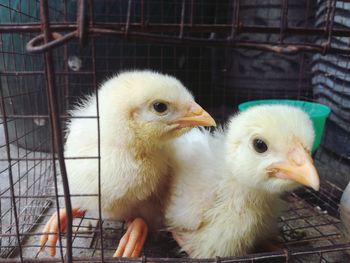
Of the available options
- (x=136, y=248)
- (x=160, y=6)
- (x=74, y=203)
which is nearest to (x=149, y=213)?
(x=136, y=248)

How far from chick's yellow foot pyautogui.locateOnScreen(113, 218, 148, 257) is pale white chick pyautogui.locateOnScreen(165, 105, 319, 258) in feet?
0.32

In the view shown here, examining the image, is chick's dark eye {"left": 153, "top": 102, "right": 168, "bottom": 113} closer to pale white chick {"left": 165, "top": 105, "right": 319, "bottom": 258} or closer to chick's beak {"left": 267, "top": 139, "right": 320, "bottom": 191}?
pale white chick {"left": 165, "top": 105, "right": 319, "bottom": 258}

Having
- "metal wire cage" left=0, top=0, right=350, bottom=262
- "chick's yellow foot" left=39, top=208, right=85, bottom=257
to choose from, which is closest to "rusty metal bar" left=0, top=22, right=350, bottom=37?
"metal wire cage" left=0, top=0, right=350, bottom=262

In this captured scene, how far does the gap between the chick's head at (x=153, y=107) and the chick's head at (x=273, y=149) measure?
0.46ft

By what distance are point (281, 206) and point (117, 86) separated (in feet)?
2.31

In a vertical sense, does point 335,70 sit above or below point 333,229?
above

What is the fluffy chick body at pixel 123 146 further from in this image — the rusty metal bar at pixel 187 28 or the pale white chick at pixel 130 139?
the rusty metal bar at pixel 187 28

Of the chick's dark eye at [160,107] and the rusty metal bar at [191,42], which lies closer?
the rusty metal bar at [191,42]

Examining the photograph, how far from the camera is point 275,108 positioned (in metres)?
1.12

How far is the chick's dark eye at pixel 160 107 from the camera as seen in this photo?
1178 mm

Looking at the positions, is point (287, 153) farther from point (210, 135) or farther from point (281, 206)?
point (210, 135)

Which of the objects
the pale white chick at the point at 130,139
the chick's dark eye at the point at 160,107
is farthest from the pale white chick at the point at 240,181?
the chick's dark eye at the point at 160,107

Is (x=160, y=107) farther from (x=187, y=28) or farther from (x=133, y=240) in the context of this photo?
(x=133, y=240)

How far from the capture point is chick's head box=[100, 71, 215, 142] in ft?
3.84
